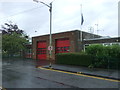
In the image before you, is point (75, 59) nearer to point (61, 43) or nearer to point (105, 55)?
point (105, 55)

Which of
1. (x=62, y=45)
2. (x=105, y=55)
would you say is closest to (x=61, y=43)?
(x=62, y=45)

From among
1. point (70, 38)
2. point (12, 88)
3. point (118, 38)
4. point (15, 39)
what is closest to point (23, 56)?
point (15, 39)

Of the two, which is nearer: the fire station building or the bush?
the bush

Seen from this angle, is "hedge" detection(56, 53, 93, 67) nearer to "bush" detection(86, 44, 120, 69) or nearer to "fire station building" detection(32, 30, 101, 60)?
"bush" detection(86, 44, 120, 69)

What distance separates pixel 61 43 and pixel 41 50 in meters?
6.34

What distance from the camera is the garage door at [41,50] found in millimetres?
28541

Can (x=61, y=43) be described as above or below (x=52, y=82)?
above

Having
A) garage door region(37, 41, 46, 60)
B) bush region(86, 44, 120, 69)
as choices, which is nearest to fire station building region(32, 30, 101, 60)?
garage door region(37, 41, 46, 60)

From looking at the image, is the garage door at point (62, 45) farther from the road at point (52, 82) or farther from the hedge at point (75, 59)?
the road at point (52, 82)

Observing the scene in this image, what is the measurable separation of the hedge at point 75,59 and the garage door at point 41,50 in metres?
9.58

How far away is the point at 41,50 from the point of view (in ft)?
95.8

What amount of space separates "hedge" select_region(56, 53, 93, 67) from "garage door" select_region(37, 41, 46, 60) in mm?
9576

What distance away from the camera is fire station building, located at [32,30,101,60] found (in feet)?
74.1

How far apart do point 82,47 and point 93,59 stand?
8041 mm
